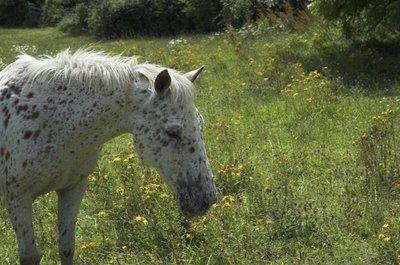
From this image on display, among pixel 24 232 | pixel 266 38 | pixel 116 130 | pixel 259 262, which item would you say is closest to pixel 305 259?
pixel 259 262

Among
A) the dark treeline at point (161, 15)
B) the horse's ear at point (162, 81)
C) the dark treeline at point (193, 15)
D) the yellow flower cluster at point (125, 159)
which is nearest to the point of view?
the horse's ear at point (162, 81)

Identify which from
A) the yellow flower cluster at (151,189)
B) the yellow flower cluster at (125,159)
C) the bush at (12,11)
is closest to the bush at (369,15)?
the yellow flower cluster at (125,159)

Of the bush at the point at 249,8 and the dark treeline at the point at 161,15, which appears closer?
the bush at the point at 249,8

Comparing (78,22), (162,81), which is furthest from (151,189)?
(78,22)

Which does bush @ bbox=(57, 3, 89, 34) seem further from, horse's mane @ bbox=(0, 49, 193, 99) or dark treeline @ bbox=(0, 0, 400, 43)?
horse's mane @ bbox=(0, 49, 193, 99)

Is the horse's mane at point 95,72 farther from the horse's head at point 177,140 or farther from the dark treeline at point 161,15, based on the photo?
the dark treeline at point 161,15

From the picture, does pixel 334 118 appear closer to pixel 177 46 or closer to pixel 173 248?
pixel 173 248

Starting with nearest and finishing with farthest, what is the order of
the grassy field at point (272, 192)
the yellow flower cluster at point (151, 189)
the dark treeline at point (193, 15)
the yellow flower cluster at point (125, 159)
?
the grassy field at point (272, 192)
the yellow flower cluster at point (151, 189)
the yellow flower cluster at point (125, 159)
the dark treeline at point (193, 15)

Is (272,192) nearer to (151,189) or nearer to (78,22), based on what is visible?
(151,189)

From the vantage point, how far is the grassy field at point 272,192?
4684 mm

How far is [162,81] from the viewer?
354 centimetres

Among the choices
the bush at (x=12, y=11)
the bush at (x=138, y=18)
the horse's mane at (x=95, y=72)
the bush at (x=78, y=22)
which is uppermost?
the horse's mane at (x=95, y=72)

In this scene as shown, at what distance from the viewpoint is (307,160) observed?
6.72 metres

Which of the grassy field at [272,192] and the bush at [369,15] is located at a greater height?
the bush at [369,15]
